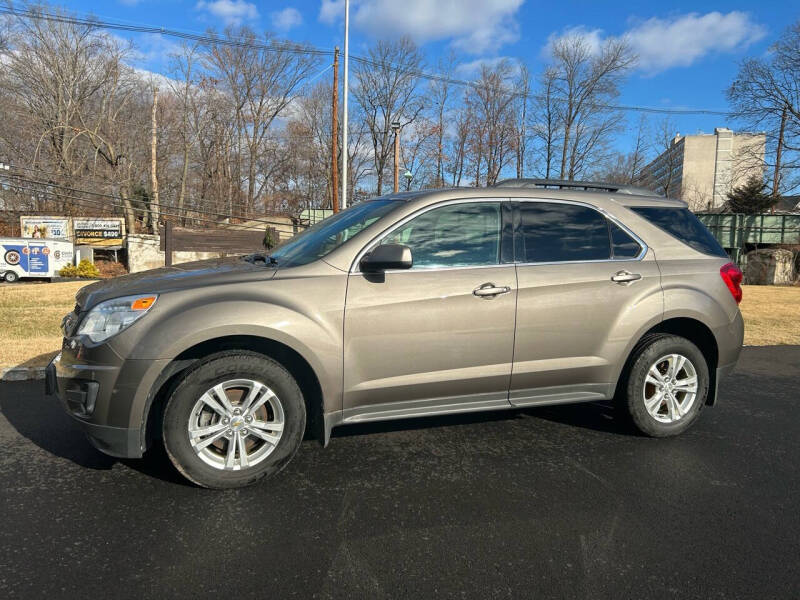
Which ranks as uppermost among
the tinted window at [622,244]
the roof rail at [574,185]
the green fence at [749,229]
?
the green fence at [749,229]

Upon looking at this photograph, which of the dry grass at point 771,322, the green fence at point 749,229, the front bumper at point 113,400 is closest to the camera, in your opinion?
the front bumper at point 113,400

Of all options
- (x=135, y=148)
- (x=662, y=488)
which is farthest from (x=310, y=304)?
(x=135, y=148)

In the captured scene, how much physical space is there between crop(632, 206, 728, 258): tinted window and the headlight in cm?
356

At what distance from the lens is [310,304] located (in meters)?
3.15

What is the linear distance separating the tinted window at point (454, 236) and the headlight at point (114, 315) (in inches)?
57.8

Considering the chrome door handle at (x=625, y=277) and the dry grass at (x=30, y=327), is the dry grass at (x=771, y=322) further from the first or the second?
the dry grass at (x=30, y=327)

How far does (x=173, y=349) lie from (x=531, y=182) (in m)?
2.94

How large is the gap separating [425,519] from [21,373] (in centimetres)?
502

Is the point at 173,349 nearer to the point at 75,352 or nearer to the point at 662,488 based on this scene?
the point at 75,352

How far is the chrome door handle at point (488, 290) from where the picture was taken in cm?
346

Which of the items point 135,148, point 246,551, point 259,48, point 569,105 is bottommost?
point 246,551

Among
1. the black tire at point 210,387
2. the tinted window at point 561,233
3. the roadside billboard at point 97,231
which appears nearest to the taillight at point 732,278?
the tinted window at point 561,233

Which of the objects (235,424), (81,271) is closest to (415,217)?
(235,424)

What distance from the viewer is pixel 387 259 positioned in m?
3.17
